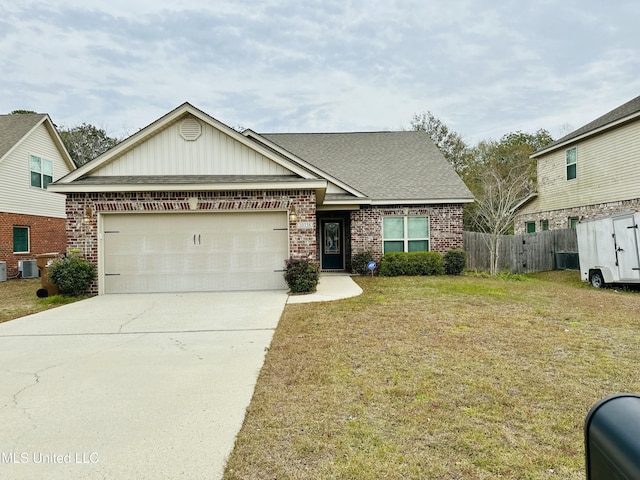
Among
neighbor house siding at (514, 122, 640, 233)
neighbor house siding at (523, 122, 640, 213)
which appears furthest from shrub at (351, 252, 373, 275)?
neighbor house siding at (523, 122, 640, 213)

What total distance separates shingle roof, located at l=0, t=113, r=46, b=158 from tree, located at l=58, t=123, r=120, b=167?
13682mm

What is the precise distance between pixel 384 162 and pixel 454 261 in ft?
18.5

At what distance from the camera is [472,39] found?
15781 millimetres

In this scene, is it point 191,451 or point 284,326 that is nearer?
point 191,451

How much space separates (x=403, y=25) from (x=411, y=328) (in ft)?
42.2

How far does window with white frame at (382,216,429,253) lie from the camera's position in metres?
15.8

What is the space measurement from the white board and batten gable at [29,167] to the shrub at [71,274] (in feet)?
21.4

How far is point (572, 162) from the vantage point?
1820 centimetres

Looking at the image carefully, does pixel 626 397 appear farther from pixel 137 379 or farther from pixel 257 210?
pixel 257 210

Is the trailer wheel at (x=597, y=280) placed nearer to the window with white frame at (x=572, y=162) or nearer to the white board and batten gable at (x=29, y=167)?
the window with white frame at (x=572, y=162)

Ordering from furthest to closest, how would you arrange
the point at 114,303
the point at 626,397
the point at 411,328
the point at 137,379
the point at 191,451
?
the point at 114,303 < the point at 411,328 < the point at 137,379 < the point at 191,451 < the point at 626,397

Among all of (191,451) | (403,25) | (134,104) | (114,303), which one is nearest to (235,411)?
(191,451)

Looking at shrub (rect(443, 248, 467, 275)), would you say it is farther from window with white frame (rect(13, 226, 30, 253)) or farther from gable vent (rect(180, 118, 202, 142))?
window with white frame (rect(13, 226, 30, 253))

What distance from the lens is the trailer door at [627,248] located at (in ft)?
36.7
